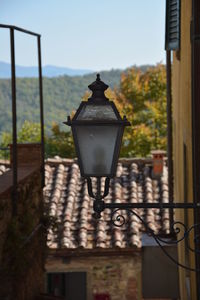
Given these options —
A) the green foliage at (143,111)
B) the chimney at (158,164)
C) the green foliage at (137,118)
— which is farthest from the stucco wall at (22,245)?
the green foliage at (143,111)

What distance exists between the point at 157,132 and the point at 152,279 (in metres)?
30.0

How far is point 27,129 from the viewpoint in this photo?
1860 inches

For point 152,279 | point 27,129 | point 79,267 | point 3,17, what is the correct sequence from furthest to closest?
1. point 3,17
2. point 27,129
3. point 79,267
4. point 152,279

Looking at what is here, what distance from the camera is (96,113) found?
3.73m

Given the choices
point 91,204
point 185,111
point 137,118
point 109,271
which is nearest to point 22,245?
point 185,111

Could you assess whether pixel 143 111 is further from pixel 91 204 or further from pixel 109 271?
pixel 109 271

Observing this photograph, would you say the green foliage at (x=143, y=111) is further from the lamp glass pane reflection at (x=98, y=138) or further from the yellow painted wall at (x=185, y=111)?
the lamp glass pane reflection at (x=98, y=138)

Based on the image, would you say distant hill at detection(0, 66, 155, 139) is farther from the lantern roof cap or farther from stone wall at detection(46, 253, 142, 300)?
the lantern roof cap

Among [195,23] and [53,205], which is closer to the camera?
[195,23]

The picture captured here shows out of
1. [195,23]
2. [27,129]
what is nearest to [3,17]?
[27,129]

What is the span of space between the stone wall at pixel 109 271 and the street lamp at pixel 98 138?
9.18 metres

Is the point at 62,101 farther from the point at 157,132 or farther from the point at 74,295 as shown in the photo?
the point at 74,295

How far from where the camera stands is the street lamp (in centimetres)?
368

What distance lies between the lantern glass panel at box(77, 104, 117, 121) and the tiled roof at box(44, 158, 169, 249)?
7.52 meters
